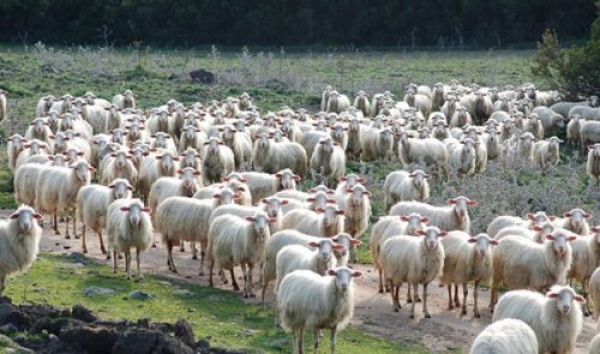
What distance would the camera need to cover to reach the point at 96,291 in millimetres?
16453

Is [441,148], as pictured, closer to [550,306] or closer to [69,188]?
[69,188]

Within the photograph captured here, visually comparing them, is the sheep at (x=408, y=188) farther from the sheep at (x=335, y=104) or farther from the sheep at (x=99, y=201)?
the sheep at (x=335, y=104)

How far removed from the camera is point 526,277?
55.5 feet

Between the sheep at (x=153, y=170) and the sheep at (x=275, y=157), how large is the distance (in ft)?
10.0

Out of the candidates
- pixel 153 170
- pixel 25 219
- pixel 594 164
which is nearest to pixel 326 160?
pixel 153 170

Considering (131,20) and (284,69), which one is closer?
(284,69)

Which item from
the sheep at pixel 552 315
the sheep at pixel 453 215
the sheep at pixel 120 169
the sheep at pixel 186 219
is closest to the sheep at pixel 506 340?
the sheep at pixel 552 315

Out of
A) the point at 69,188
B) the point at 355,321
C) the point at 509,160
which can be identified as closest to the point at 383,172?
the point at 509,160

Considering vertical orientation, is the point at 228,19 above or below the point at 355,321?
above

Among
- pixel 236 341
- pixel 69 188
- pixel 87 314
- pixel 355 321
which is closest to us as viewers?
pixel 87 314

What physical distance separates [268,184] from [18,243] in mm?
6699

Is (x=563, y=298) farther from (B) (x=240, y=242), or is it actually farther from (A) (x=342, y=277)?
(B) (x=240, y=242)

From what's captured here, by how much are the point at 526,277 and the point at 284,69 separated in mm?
32447

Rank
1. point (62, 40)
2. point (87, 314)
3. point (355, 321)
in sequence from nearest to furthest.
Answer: point (87, 314) → point (355, 321) → point (62, 40)
